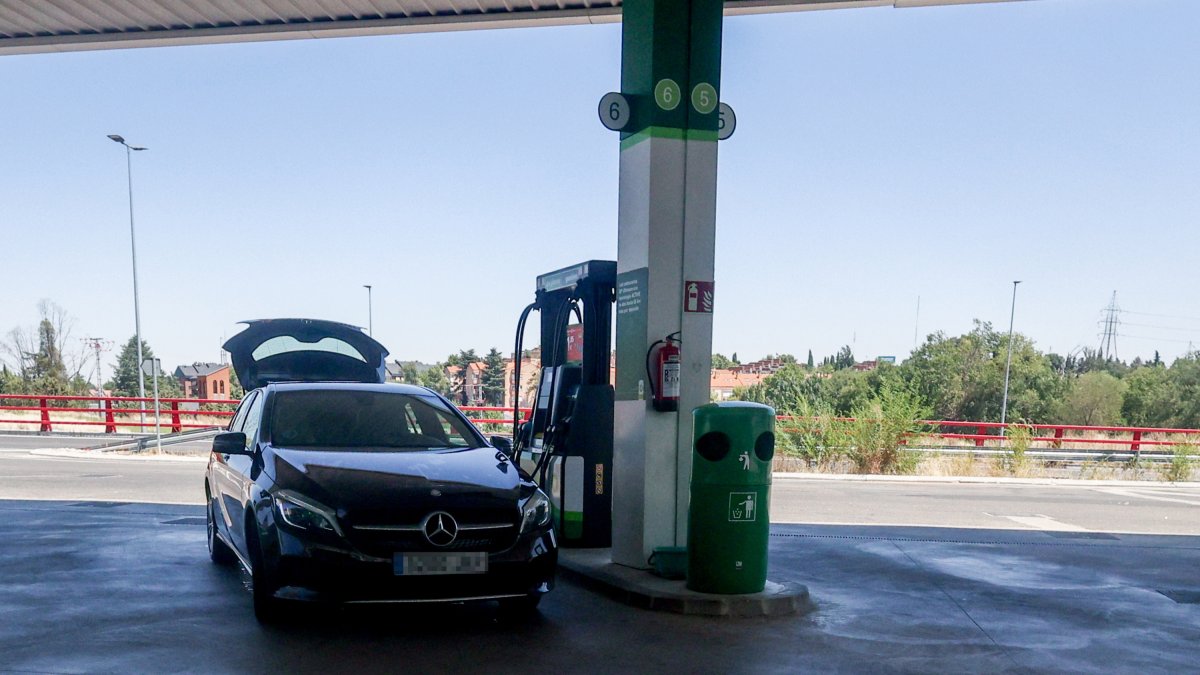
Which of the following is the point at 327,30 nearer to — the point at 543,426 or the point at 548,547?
the point at 543,426

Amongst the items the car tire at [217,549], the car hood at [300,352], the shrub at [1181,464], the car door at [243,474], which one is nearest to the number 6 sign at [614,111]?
the car door at [243,474]

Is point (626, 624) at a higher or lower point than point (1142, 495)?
higher

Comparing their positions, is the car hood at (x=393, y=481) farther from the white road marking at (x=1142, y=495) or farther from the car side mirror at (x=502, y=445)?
the white road marking at (x=1142, y=495)

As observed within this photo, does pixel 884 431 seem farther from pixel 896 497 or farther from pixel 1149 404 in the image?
pixel 1149 404

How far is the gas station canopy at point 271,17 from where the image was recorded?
11.1 metres

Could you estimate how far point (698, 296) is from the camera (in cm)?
742

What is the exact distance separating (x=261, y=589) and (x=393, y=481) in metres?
1.00

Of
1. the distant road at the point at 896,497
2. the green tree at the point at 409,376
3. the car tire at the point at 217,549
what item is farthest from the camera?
the green tree at the point at 409,376

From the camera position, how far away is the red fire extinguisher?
722 cm

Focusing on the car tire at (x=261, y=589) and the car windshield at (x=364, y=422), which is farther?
the car windshield at (x=364, y=422)

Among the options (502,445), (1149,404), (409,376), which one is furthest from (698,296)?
(1149,404)

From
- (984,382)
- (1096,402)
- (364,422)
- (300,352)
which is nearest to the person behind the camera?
(364,422)

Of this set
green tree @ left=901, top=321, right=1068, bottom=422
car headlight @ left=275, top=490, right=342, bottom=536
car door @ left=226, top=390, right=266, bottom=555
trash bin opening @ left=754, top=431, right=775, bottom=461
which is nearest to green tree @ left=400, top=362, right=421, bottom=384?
car door @ left=226, top=390, right=266, bottom=555

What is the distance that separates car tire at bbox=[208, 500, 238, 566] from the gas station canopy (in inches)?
240
